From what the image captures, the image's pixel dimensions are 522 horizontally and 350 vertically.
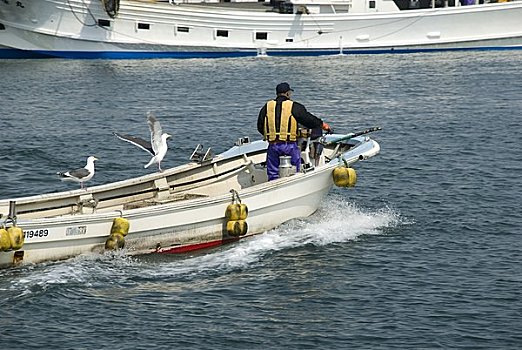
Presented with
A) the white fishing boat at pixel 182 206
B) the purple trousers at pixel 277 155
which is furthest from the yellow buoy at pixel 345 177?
the purple trousers at pixel 277 155

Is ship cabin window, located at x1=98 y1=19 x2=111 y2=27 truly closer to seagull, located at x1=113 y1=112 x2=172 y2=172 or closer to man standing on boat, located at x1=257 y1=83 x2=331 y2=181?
seagull, located at x1=113 y1=112 x2=172 y2=172

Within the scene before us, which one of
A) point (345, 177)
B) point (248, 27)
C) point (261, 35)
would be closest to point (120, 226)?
point (345, 177)

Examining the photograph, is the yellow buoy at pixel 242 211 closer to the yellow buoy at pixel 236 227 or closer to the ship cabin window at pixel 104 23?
the yellow buoy at pixel 236 227

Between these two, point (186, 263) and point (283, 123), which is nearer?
point (186, 263)

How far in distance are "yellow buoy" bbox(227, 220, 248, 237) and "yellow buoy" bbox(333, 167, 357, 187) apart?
2140 millimetres

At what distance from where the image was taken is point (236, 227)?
774 inches

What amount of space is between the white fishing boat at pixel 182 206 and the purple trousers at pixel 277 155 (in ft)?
0.70

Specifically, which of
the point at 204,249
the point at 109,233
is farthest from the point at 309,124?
the point at 109,233

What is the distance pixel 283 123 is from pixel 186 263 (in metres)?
3.10

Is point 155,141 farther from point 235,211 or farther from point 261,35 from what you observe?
point 261,35

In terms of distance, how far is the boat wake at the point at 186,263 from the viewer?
1811cm

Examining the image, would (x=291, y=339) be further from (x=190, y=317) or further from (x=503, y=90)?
(x=503, y=90)

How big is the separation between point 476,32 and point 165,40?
48.4 ft

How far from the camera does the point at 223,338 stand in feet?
53.9
